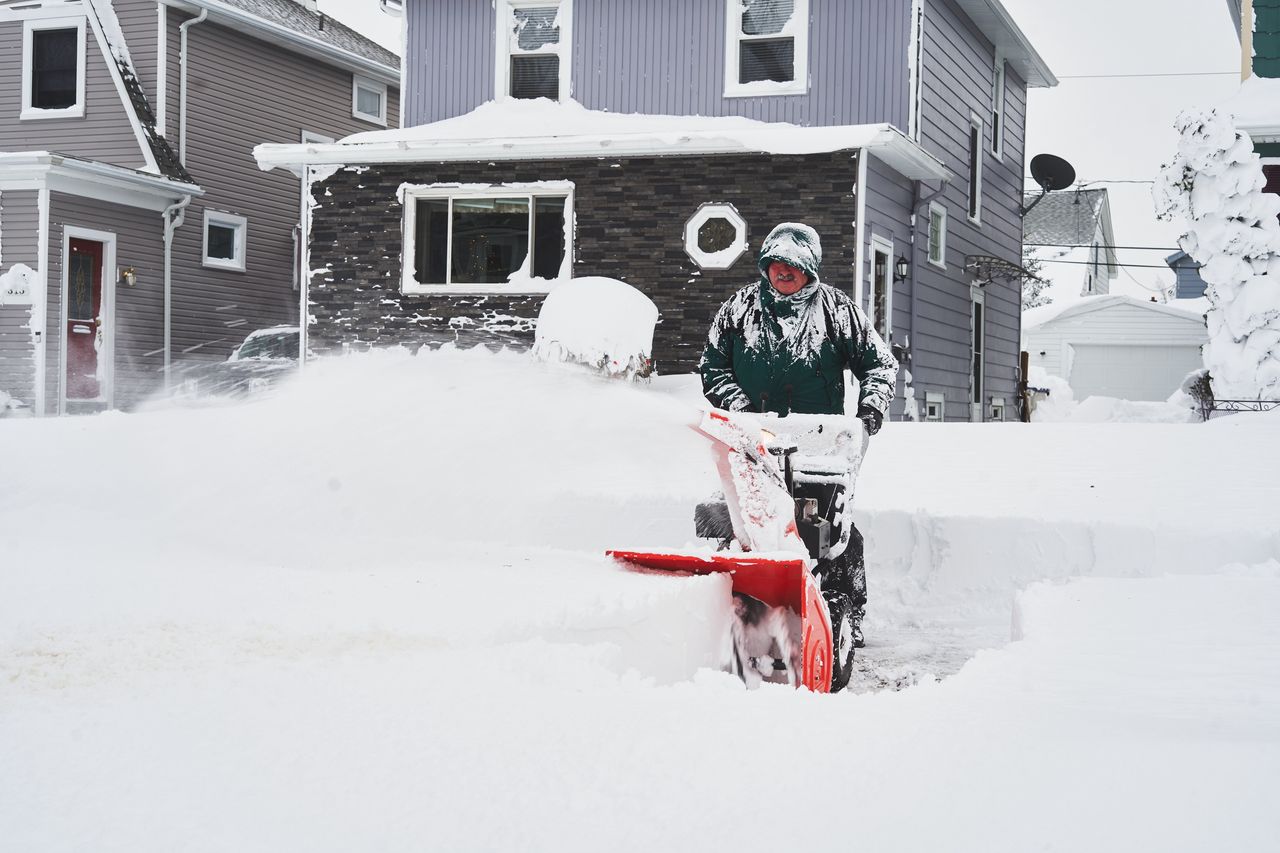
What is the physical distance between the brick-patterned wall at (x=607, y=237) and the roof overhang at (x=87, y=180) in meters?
4.58

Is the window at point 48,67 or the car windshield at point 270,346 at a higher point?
the window at point 48,67

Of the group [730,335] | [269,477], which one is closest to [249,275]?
[269,477]

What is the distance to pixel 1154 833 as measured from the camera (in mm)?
2068

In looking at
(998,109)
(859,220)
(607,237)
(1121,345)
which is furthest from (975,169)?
(1121,345)

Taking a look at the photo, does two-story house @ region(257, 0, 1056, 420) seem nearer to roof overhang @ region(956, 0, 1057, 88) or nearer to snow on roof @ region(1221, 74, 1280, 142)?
roof overhang @ region(956, 0, 1057, 88)

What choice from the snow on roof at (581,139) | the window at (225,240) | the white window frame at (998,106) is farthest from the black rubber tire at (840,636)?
the window at (225,240)

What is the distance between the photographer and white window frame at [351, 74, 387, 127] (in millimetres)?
24547

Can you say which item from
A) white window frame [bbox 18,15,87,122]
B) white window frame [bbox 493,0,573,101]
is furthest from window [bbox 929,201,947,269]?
white window frame [bbox 18,15,87,122]

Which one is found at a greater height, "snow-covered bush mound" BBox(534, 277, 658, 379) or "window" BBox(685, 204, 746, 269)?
"window" BBox(685, 204, 746, 269)

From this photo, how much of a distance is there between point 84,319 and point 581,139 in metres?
9.46

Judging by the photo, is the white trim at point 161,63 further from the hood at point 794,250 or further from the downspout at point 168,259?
the hood at point 794,250

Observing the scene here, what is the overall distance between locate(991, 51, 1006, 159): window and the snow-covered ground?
1363cm

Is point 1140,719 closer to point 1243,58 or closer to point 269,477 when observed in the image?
point 269,477

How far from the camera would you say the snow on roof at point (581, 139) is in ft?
45.4
